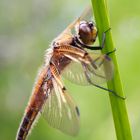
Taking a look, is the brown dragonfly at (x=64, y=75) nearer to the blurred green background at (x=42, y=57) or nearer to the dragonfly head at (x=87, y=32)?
the dragonfly head at (x=87, y=32)

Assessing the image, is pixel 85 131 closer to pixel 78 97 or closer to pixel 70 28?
pixel 78 97

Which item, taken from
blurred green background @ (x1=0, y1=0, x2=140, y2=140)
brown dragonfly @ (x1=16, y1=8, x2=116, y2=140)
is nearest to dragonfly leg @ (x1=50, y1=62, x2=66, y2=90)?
brown dragonfly @ (x1=16, y1=8, x2=116, y2=140)

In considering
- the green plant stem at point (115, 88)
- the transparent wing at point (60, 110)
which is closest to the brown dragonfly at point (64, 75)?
the transparent wing at point (60, 110)

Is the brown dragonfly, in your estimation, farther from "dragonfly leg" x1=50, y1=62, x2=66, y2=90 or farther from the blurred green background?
the blurred green background

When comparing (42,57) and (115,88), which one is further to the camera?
(42,57)

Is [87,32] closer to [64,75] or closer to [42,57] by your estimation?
[64,75]

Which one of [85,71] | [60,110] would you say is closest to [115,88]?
[85,71]
